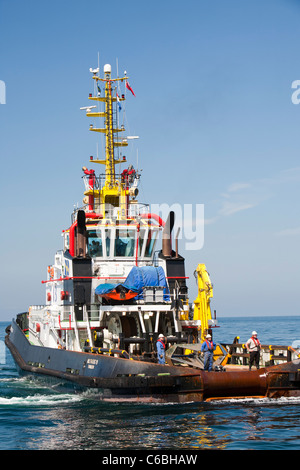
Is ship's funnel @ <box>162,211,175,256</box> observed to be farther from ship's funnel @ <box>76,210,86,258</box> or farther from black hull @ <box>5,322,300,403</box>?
black hull @ <box>5,322,300,403</box>

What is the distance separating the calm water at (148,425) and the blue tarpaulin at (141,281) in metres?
3.77

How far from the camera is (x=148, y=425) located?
584 inches

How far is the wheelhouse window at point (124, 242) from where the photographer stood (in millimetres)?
23297

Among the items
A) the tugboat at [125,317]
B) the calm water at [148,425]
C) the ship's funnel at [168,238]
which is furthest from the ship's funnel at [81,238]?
the calm water at [148,425]

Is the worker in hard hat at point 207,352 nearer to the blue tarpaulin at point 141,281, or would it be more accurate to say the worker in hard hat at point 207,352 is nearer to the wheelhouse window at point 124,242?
the blue tarpaulin at point 141,281

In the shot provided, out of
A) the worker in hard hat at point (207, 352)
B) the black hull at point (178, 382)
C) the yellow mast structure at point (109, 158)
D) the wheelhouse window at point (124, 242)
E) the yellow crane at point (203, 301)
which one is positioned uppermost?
the yellow mast structure at point (109, 158)

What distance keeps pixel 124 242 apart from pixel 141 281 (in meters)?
2.61

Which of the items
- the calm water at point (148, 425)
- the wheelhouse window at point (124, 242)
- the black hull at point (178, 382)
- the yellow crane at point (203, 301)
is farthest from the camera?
the wheelhouse window at point (124, 242)

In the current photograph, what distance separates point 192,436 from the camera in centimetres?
1371

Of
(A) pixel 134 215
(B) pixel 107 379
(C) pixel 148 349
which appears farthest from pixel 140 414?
(A) pixel 134 215

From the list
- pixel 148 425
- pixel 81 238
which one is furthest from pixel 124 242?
pixel 148 425

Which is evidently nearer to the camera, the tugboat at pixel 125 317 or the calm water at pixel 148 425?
the calm water at pixel 148 425

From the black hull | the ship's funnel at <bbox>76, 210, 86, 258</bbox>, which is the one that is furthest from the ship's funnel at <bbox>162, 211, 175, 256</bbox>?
the black hull
